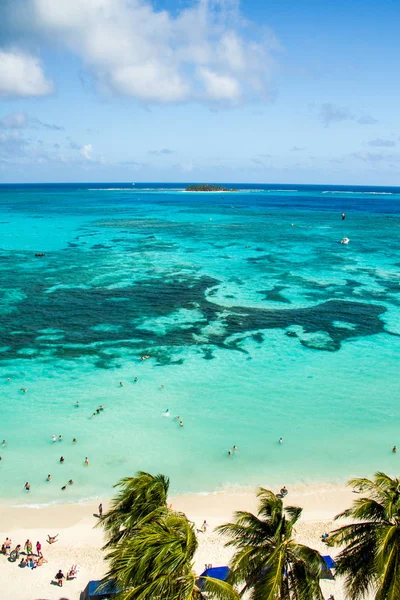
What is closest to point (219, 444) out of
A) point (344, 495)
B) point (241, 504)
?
point (241, 504)

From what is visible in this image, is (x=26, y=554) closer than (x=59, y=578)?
No

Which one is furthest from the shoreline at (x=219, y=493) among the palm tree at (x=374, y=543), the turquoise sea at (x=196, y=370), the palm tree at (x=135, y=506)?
the palm tree at (x=374, y=543)

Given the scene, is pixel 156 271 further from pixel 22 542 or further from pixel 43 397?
pixel 22 542

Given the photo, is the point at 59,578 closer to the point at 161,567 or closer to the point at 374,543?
the point at 161,567

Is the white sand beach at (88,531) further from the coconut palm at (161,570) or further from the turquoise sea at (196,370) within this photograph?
the coconut palm at (161,570)

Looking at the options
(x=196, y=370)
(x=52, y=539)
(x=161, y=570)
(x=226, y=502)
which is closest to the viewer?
(x=161, y=570)

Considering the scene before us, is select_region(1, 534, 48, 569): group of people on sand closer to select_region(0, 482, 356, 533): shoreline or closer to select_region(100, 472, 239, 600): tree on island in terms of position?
select_region(0, 482, 356, 533): shoreline

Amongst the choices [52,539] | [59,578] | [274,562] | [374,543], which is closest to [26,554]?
[52,539]
